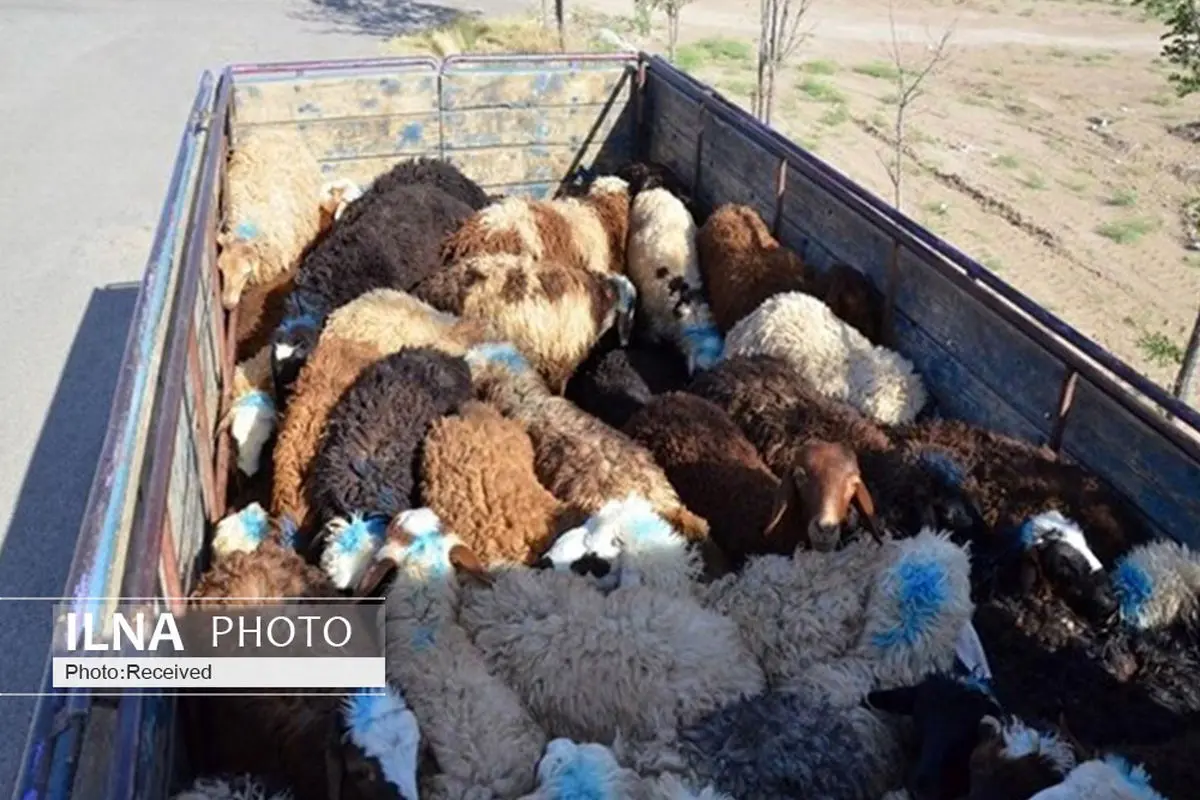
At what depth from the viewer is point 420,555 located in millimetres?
4113

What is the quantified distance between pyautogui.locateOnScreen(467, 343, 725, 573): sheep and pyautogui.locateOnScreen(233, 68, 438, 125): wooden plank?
310 centimetres

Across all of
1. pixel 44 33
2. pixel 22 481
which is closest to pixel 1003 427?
pixel 22 481

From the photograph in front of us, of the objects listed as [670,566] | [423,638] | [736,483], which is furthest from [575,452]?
[423,638]

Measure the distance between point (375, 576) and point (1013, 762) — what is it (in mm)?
2249

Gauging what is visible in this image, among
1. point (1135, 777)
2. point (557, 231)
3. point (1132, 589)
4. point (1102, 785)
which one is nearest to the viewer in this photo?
point (1102, 785)

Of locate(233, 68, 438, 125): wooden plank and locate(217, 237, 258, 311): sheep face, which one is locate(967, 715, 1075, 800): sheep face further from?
locate(233, 68, 438, 125): wooden plank

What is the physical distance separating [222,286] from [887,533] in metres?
3.71

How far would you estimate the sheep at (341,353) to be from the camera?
4875 mm

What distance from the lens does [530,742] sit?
3.51 meters

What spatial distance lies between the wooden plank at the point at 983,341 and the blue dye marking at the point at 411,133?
415cm

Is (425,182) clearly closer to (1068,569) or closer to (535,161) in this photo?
(535,161)

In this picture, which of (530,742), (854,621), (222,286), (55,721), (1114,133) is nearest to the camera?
(55,721)

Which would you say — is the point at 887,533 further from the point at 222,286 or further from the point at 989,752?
the point at 222,286

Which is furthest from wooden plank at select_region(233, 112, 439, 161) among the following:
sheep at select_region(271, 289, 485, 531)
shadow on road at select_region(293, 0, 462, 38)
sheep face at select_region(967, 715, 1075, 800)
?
shadow on road at select_region(293, 0, 462, 38)
